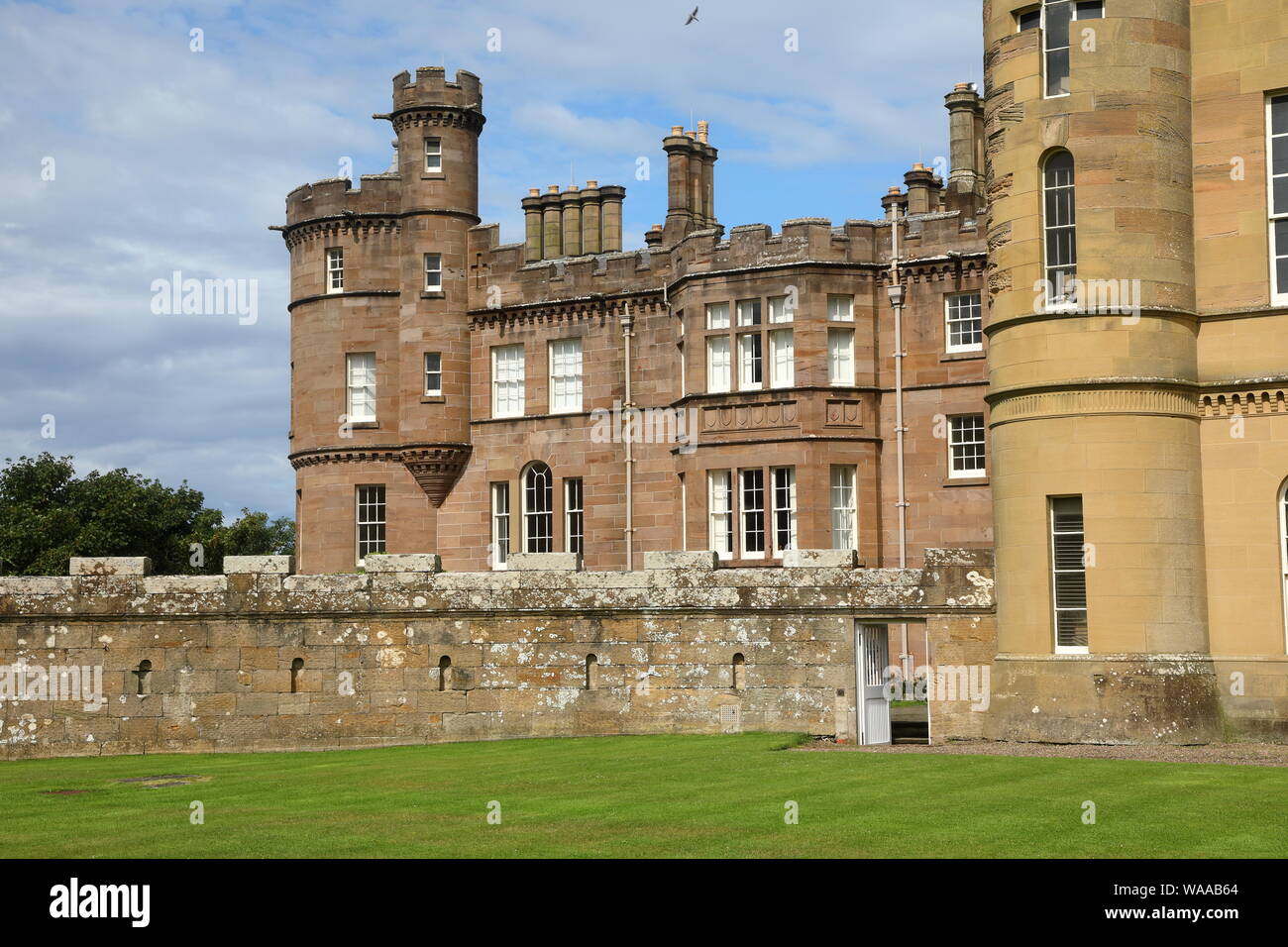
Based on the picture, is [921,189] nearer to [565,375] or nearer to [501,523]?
[565,375]

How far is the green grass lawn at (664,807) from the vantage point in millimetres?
11500

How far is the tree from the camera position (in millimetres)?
50531

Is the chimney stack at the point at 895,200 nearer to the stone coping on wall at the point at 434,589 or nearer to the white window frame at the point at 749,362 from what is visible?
the white window frame at the point at 749,362

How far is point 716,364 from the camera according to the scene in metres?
35.3

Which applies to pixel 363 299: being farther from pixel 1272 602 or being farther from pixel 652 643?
pixel 1272 602

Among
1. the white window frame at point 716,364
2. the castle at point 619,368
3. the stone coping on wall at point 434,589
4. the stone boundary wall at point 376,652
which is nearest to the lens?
the stone coping on wall at point 434,589

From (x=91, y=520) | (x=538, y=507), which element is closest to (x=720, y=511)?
(x=538, y=507)

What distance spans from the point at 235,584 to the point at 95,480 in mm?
34676

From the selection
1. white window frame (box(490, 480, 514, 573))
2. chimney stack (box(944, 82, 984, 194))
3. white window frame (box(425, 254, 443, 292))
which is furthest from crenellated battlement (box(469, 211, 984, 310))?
white window frame (box(490, 480, 514, 573))

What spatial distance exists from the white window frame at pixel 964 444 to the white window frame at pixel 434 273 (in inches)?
555

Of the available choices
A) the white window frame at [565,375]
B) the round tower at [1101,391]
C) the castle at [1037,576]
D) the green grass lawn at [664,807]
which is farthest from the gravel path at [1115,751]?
the white window frame at [565,375]

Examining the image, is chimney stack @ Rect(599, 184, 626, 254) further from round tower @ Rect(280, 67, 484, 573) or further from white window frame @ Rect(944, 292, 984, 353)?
white window frame @ Rect(944, 292, 984, 353)

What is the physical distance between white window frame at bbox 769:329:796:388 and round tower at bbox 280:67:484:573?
947 centimetres

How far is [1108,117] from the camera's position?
786 inches
